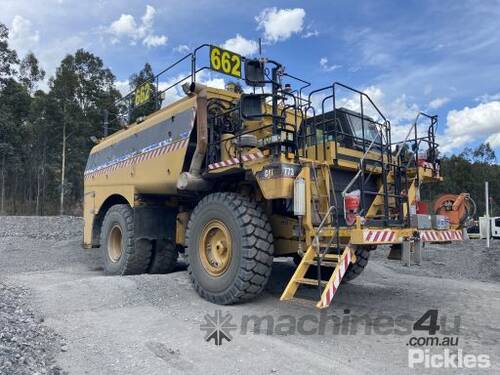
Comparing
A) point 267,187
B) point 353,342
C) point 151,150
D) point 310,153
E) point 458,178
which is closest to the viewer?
point 353,342

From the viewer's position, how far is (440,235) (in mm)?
6473

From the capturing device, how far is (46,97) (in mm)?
37531

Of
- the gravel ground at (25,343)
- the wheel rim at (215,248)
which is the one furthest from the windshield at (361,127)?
the gravel ground at (25,343)

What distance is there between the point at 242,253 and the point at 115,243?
15.6 feet

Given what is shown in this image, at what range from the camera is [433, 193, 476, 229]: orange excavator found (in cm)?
702

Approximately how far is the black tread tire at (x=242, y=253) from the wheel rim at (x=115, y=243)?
3.62 meters

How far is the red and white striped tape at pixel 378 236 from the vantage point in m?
5.41

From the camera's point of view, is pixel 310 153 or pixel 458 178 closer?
pixel 310 153

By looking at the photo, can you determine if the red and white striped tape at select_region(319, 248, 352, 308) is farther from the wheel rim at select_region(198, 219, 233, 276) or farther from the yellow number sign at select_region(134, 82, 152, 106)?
the yellow number sign at select_region(134, 82, 152, 106)

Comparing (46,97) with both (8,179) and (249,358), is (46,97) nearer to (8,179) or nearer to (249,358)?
(8,179)

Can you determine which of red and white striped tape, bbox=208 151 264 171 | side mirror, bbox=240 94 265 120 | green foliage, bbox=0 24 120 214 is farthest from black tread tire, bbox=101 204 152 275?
green foliage, bbox=0 24 120 214

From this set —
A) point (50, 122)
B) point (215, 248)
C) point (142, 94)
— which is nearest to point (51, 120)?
point (50, 122)

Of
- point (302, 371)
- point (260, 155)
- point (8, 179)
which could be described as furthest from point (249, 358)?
point (8, 179)

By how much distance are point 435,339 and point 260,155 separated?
9.82ft
